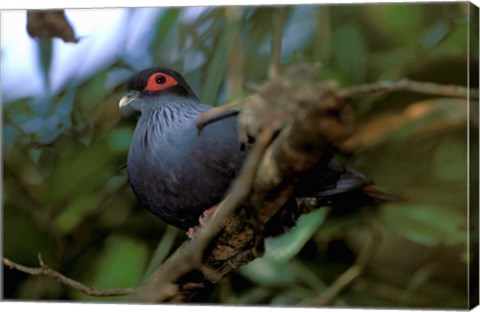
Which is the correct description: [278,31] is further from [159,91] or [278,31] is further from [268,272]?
[268,272]

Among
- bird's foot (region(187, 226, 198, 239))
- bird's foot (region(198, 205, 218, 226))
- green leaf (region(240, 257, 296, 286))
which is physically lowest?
green leaf (region(240, 257, 296, 286))

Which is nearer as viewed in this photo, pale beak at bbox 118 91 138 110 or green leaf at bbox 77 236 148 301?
pale beak at bbox 118 91 138 110

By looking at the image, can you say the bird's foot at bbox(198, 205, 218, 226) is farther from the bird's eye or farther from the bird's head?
the bird's eye

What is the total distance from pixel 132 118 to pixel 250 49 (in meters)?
0.55

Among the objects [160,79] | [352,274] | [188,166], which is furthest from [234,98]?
[352,274]

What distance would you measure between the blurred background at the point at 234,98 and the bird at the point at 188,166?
0.51 feet

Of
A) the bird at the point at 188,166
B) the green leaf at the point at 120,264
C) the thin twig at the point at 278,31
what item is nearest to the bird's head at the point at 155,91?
the bird at the point at 188,166

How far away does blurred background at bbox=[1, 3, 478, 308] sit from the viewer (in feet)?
11.8

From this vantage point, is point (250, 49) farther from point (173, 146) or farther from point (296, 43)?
point (173, 146)

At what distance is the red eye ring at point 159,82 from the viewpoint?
3.68 m

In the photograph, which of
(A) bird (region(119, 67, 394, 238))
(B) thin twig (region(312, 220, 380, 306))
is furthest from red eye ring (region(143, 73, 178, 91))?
(B) thin twig (region(312, 220, 380, 306))

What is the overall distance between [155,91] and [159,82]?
4 centimetres

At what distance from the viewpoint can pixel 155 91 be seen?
12.0ft

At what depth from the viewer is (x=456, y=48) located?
357 cm
